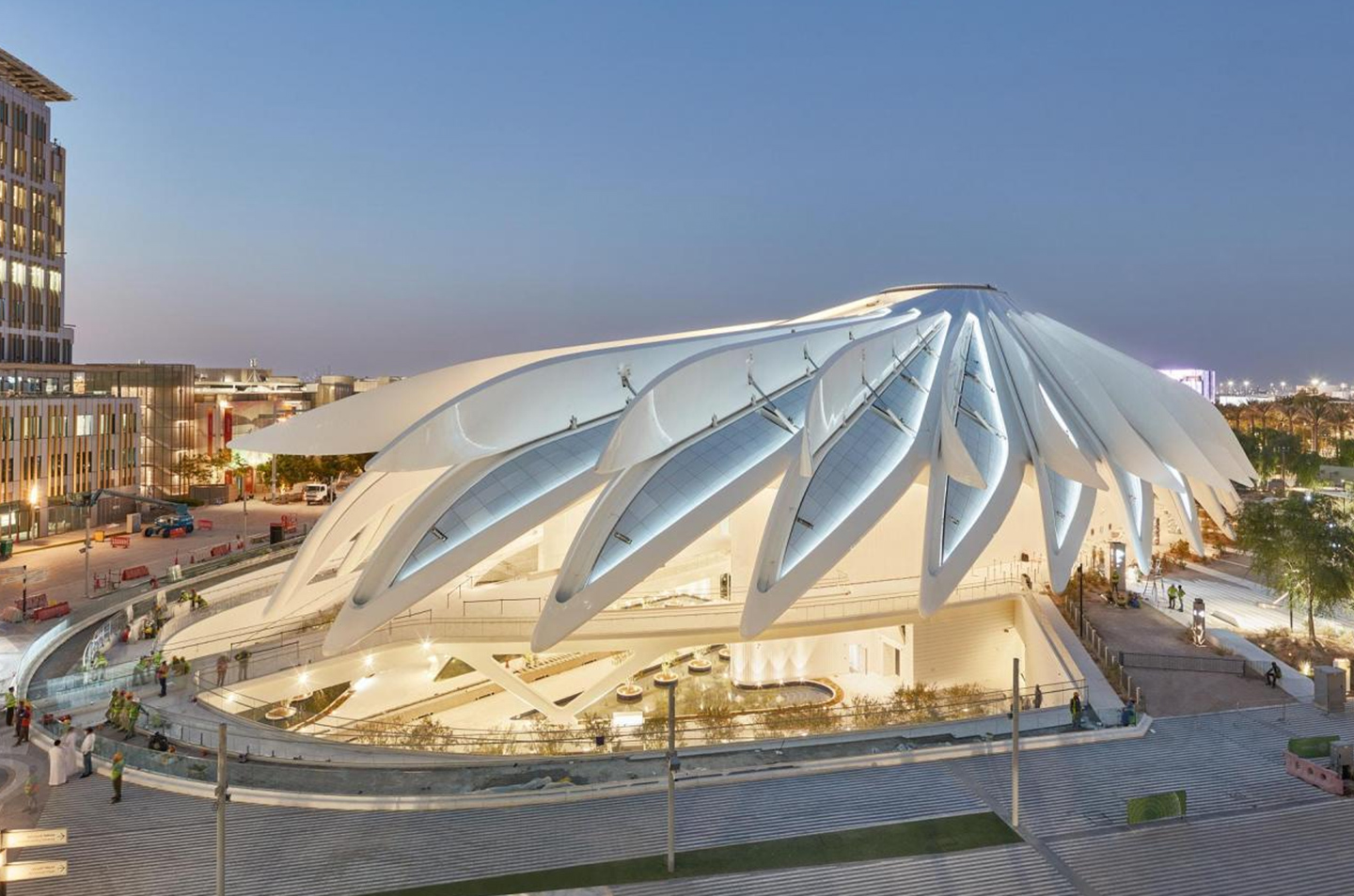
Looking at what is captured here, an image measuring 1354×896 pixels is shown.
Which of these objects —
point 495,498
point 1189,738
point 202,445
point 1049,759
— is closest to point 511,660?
point 495,498

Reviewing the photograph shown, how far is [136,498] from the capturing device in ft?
159

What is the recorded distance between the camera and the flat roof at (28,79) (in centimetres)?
5216

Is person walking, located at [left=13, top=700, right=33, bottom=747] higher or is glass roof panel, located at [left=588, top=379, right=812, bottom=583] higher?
glass roof panel, located at [left=588, top=379, right=812, bottom=583]

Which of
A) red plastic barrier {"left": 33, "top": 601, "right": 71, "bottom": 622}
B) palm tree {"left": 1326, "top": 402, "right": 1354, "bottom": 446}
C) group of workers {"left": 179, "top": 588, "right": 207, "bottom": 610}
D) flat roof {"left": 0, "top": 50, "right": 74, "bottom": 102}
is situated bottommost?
red plastic barrier {"left": 33, "top": 601, "right": 71, "bottom": 622}

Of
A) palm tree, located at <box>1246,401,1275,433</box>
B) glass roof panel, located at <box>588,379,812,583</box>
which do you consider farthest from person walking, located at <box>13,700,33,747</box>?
palm tree, located at <box>1246,401,1275,433</box>

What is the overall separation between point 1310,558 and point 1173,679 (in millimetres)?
8930

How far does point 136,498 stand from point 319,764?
4196cm

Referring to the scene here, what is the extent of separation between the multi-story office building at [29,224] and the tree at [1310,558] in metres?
68.1

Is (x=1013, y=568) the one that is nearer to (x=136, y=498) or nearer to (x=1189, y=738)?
(x=1189, y=738)

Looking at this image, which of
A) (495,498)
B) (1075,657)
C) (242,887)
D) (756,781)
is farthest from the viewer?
(1075,657)

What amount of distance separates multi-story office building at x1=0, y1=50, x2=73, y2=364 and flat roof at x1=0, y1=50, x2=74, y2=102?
0.06 m

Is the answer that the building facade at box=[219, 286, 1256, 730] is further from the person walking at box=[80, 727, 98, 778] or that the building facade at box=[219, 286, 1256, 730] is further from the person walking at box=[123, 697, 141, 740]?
the person walking at box=[80, 727, 98, 778]

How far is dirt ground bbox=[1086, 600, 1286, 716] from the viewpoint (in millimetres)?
19562

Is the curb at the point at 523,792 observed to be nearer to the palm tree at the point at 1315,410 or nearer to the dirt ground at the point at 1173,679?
the dirt ground at the point at 1173,679
